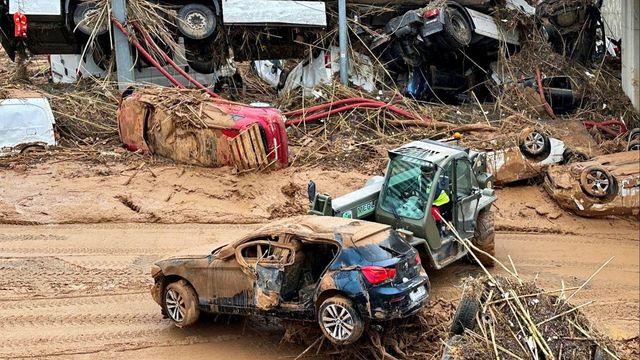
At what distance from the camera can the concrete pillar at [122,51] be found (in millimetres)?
17688

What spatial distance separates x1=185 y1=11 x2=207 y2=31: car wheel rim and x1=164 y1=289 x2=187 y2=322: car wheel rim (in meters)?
10.3

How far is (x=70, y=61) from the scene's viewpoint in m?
20.7

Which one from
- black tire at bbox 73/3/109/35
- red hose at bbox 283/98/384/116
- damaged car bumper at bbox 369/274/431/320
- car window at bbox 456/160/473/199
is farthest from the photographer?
red hose at bbox 283/98/384/116

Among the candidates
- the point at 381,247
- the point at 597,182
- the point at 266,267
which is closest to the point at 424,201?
the point at 381,247

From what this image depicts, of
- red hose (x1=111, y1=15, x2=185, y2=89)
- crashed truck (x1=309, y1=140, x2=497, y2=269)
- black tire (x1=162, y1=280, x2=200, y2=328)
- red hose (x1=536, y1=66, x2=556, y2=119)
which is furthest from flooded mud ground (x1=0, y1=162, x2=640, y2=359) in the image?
red hose (x1=536, y1=66, x2=556, y2=119)

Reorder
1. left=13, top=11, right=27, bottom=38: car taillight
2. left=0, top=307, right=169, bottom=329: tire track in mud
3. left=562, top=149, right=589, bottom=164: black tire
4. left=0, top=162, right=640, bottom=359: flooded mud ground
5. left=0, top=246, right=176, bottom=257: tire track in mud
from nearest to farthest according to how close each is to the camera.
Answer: left=0, top=162, right=640, bottom=359: flooded mud ground → left=0, top=307, right=169, bottom=329: tire track in mud → left=0, top=246, right=176, bottom=257: tire track in mud → left=562, top=149, right=589, bottom=164: black tire → left=13, top=11, right=27, bottom=38: car taillight

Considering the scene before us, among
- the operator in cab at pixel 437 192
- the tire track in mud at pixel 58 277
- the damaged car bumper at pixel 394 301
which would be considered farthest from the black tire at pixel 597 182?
the tire track in mud at pixel 58 277

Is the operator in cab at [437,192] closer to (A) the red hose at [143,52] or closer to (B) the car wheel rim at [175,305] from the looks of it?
(B) the car wheel rim at [175,305]

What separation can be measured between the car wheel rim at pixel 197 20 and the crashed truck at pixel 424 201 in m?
8.73

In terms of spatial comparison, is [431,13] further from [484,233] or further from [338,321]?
[338,321]

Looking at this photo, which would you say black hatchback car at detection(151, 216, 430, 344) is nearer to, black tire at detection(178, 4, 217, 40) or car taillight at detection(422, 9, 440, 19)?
black tire at detection(178, 4, 217, 40)

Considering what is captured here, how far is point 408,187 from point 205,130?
5.31 m

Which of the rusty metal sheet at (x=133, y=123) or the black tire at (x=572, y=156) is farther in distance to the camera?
the black tire at (x=572, y=156)

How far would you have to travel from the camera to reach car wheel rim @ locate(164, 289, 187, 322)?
9781mm
